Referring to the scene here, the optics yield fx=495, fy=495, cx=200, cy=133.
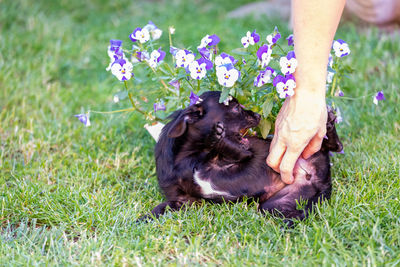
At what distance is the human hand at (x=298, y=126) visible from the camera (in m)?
2.33

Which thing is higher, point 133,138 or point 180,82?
point 180,82

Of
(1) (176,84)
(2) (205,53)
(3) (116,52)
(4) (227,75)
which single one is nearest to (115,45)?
(3) (116,52)

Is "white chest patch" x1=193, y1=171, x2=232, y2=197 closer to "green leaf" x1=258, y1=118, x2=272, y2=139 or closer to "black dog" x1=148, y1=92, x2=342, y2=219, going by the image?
"black dog" x1=148, y1=92, x2=342, y2=219

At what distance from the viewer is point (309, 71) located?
2.35m

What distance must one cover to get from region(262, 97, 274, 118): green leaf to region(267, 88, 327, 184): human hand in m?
0.09

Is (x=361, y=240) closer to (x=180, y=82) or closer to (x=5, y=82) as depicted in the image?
(x=180, y=82)

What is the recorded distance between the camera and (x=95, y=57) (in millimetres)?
5227

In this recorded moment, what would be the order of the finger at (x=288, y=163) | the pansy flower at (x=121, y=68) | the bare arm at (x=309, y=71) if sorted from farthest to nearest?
the pansy flower at (x=121, y=68) < the finger at (x=288, y=163) < the bare arm at (x=309, y=71)

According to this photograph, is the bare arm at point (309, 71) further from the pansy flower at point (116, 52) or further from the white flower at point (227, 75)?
the pansy flower at point (116, 52)

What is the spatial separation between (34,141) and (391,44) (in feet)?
11.2

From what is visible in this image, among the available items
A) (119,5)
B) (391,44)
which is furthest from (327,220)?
(119,5)

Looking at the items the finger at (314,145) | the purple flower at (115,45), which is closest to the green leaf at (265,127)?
the finger at (314,145)

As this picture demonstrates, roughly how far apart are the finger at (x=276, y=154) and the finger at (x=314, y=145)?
159 mm

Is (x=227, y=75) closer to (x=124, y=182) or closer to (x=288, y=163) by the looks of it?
(x=288, y=163)
